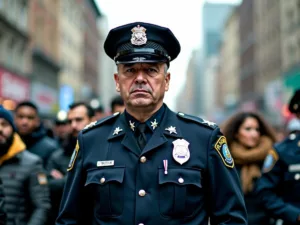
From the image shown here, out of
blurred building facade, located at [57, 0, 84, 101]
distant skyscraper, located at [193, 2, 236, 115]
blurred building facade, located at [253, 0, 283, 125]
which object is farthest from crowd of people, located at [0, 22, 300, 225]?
distant skyscraper, located at [193, 2, 236, 115]

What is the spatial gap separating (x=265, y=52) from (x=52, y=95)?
2152 cm

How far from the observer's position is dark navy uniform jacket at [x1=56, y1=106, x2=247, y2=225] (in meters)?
2.85

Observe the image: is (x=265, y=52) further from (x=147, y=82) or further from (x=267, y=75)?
(x=147, y=82)

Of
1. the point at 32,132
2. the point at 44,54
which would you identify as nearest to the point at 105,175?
the point at 32,132

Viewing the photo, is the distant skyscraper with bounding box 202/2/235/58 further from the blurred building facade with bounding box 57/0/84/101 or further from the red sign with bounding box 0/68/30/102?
the red sign with bounding box 0/68/30/102

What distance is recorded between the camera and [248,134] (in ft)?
20.4

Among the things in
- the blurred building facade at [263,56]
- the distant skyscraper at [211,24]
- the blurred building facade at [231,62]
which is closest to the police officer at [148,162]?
the blurred building facade at [263,56]

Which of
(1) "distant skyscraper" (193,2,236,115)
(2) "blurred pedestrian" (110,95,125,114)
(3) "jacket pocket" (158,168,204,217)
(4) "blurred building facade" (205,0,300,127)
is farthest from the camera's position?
(1) "distant skyscraper" (193,2,236,115)

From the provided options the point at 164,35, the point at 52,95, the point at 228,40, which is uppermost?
the point at 228,40

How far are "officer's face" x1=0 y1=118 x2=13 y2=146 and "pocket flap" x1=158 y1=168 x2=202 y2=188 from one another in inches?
89.3

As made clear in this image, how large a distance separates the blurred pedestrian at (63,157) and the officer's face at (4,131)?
1303mm

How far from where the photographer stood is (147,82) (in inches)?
116

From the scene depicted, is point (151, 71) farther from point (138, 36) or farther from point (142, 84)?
point (138, 36)

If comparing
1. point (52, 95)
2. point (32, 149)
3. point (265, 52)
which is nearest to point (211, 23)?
point (265, 52)
